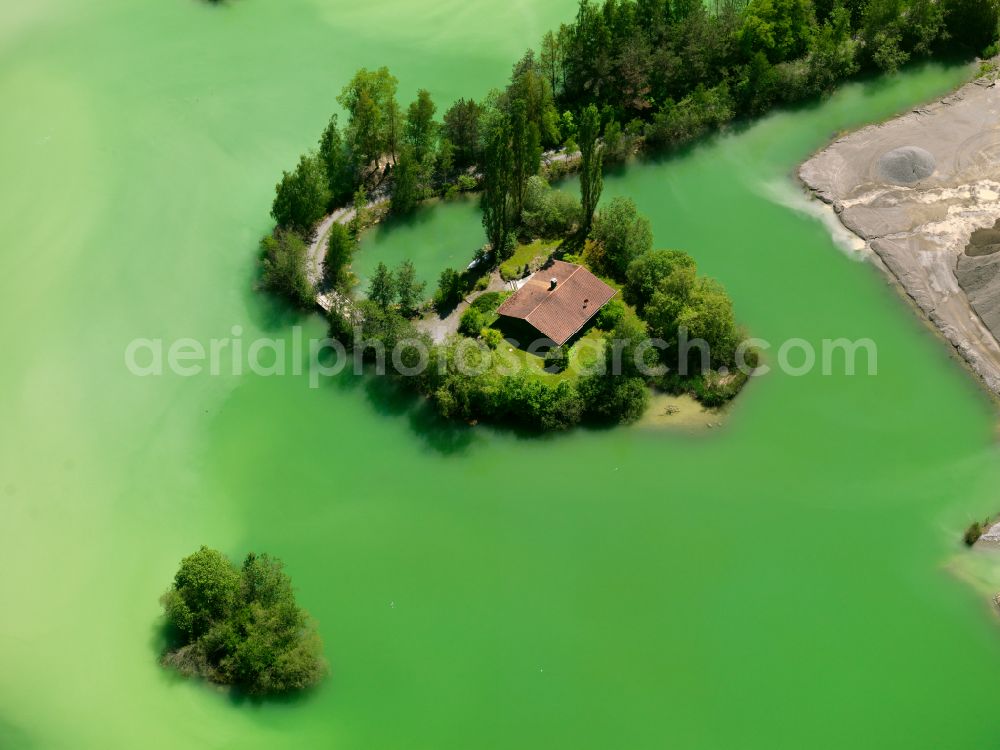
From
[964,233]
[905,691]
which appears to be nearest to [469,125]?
[964,233]

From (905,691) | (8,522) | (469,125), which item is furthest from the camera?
(469,125)

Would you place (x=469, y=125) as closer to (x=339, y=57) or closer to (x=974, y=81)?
(x=339, y=57)

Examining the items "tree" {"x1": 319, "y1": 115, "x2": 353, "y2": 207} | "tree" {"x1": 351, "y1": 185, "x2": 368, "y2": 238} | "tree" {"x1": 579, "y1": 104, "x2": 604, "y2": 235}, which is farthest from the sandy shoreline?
"tree" {"x1": 319, "y1": 115, "x2": 353, "y2": 207}

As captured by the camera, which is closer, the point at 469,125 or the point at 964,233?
Answer: the point at 964,233

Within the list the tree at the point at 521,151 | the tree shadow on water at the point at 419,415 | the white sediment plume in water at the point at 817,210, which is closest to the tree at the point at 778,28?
the white sediment plume in water at the point at 817,210

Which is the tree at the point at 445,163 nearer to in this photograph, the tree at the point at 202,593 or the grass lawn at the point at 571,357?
the grass lawn at the point at 571,357
